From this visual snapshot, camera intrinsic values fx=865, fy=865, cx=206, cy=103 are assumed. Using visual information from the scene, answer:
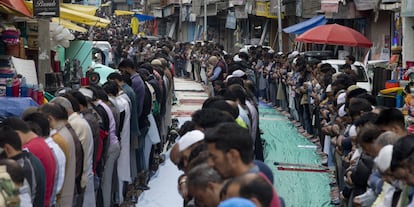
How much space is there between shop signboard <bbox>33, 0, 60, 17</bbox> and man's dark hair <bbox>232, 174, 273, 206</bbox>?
10.7 m

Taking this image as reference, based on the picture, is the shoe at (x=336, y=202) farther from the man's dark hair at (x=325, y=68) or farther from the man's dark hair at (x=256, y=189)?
the man's dark hair at (x=256, y=189)

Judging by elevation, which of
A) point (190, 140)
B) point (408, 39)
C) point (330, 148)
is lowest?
point (330, 148)

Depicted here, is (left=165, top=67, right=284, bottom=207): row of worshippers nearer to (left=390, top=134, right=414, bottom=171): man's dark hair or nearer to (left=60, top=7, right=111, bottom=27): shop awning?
(left=390, top=134, right=414, bottom=171): man's dark hair

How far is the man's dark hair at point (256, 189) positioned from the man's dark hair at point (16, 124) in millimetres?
Answer: 3061

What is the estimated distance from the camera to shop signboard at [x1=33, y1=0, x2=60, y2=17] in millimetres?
14992

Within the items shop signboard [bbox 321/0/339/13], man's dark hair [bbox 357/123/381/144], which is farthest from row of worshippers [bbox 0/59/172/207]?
shop signboard [bbox 321/0/339/13]

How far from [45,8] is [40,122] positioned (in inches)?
297

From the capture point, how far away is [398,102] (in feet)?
42.6

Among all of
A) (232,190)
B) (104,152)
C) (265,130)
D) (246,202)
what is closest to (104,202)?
(104,152)

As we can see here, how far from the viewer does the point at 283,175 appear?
14609mm

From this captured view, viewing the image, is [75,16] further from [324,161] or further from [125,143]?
[125,143]

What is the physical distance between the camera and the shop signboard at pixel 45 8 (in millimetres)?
14992

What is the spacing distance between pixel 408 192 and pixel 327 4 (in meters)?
18.8

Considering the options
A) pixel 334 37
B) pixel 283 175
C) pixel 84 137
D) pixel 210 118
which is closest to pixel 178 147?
pixel 210 118
